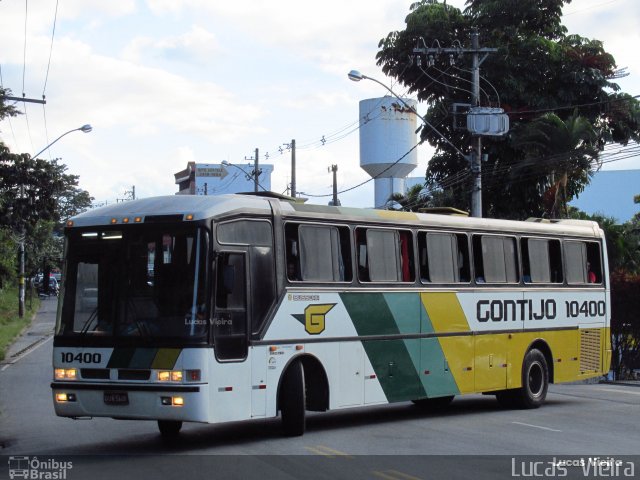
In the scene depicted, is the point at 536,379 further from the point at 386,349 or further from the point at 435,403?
the point at 386,349

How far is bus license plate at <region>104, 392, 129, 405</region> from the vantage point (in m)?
12.7

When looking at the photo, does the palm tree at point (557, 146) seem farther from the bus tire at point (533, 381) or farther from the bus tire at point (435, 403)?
the bus tire at point (435, 403)

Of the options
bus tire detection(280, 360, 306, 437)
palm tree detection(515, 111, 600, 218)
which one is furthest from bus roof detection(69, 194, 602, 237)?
palm tree detection(515, 111, 600, 218)

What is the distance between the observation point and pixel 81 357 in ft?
42.8

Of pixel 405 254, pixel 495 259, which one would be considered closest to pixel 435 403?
pixel 495 259

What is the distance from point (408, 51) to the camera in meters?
40.9

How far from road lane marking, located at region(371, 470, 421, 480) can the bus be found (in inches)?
99.4

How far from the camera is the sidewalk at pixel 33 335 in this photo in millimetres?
34594

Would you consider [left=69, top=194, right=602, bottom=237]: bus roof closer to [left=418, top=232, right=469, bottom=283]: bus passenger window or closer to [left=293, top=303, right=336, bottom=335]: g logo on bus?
[left=418, top=232, right=469, bottom=283]: bus passenger window

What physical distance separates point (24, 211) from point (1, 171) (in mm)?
1863

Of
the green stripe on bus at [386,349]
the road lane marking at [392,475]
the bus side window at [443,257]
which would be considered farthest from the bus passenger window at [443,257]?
the road lane marking at [392,475]

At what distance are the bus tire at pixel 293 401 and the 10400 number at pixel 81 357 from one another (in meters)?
2.49

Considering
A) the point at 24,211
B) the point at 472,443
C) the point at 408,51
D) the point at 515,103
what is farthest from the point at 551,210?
the point at 472,443

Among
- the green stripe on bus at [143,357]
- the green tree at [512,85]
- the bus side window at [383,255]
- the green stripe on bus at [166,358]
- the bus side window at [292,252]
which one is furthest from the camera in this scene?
the green tree at [512,85]
